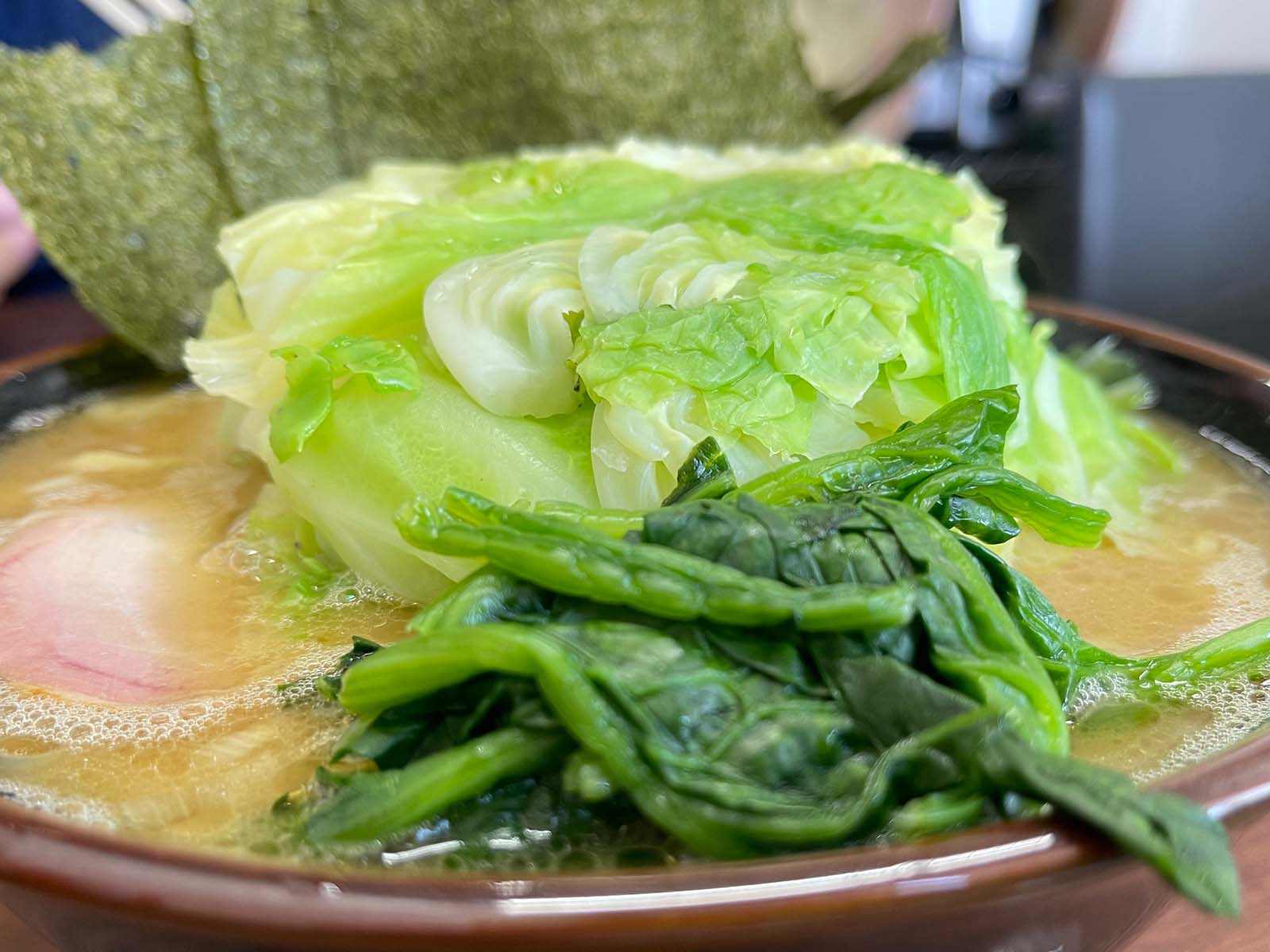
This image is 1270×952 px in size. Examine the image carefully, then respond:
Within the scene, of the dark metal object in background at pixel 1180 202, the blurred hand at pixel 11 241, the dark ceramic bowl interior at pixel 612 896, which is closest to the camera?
the dark ceramic bowl interior at pixel 612 896

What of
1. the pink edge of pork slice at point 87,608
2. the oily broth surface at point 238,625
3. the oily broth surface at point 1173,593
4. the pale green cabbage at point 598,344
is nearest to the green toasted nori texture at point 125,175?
the oily broth surface at point 238,625

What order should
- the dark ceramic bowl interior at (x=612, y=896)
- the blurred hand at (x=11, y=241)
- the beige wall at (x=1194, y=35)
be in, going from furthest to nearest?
the beige wall at (x=1194, y=35) → the blurred hand at (x=11, y=241) → the dark ceramic bowl interior at (x=612, y=896)

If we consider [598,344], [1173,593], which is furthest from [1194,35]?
[598,344]

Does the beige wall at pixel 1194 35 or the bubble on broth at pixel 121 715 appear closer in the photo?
the bubble on broth at pixel 121 715

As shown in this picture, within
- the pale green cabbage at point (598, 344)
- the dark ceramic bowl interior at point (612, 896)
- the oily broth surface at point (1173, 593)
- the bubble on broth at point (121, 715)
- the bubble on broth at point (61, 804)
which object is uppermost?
the pale green cabbage at point (598, 344)

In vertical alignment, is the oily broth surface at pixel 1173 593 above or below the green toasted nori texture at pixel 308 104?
below

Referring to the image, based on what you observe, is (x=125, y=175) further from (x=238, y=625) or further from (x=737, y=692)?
(x=737, y=692)

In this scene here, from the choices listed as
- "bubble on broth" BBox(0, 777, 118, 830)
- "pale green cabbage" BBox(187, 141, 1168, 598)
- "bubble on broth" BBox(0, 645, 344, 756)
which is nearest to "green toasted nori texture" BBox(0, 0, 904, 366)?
"pale green cabbage" BBox(187, 141, 1168, 598)

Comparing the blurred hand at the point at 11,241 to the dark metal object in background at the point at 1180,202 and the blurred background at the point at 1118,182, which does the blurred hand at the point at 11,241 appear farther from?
the dark metal object in background at the point at 1180,202
